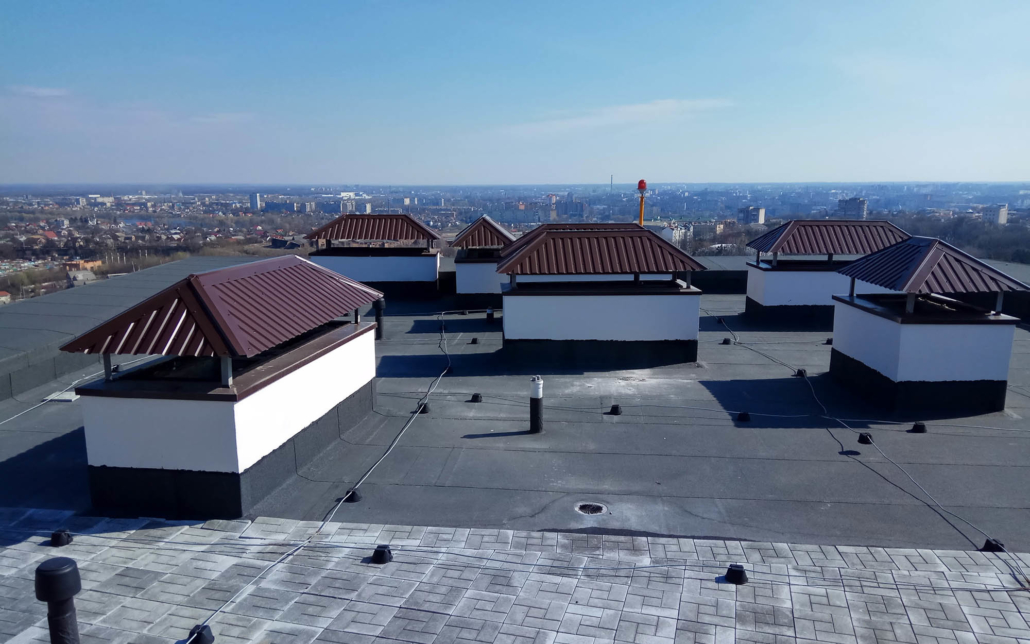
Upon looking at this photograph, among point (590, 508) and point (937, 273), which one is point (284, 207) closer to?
point (937, 273)

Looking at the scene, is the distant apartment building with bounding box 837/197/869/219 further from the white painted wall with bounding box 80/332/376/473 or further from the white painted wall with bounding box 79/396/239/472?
the white painted wall with bounding box 79/396/239/472

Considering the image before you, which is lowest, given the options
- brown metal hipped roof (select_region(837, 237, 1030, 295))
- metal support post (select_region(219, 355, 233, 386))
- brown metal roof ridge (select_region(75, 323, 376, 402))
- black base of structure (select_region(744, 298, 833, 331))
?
black base of structure (select_region(744, 298, 833, 331))

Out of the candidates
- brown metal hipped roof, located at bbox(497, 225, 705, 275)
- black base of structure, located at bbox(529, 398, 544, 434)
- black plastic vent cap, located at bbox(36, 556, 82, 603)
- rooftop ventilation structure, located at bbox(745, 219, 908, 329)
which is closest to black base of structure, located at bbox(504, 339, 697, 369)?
brown metal hipped roof, located at bbox(497, 225, 705, 275)

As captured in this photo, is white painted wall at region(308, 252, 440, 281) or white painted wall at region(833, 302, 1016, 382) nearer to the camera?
white painted wall at region(833, 302, 1016, 382)

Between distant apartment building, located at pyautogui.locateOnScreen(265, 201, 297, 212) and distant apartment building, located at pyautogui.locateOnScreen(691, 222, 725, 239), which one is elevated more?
distant apartment building, located at pyautogui.locateOnScreen(265, 201, 297, 212)

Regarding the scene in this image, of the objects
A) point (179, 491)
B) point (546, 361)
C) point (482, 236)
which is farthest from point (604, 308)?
point (179, 491)

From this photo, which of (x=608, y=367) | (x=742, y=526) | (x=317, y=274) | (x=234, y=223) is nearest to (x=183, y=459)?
(x=317, y=274)

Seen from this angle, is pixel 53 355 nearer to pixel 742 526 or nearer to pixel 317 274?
pixel 317 274
